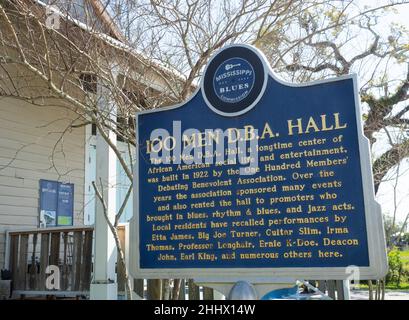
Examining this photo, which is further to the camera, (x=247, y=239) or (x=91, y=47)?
(x=91, y=47)

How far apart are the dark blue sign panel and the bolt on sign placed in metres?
4.88

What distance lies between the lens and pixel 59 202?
28.0 ft

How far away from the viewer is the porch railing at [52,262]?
6.70 meters

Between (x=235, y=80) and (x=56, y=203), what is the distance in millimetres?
5882

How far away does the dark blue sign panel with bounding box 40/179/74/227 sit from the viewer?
8.21 metres

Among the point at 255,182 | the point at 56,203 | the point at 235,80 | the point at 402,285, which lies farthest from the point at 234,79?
the point at 402,285

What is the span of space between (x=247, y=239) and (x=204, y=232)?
362mm

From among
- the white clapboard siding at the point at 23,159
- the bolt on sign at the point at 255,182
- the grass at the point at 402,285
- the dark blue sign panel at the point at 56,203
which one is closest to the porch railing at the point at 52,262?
the white clapboard siding at the point at 23,159

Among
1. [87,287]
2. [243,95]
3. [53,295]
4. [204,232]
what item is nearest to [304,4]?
[243,95]

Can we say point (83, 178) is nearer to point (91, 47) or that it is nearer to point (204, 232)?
point (91, 47)

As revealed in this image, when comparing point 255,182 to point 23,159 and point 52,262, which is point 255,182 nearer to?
point 52,262

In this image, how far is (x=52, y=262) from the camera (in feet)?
22.8

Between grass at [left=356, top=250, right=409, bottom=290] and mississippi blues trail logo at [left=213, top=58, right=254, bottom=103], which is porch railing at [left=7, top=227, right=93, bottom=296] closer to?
mississippi blues trail logo at [left=213, top=58, right=254, bottom=103]

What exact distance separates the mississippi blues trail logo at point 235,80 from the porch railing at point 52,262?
3833 mm
